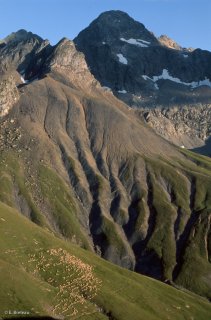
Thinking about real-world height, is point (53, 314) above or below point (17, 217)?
below

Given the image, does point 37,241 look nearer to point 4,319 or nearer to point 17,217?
point 17,217

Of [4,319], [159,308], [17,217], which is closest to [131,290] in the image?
[159,308]

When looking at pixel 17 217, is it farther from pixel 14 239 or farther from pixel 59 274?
pixel 59 274

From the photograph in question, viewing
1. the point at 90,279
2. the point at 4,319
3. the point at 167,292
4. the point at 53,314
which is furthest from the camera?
the point at 167,292

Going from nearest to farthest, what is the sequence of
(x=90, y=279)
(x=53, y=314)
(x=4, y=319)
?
(x=4, y=319) < (x=53, y=314) < (x=90, y=279)

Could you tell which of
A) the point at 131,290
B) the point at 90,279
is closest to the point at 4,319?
the point at 90,279

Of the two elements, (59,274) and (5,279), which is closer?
(5,279)
